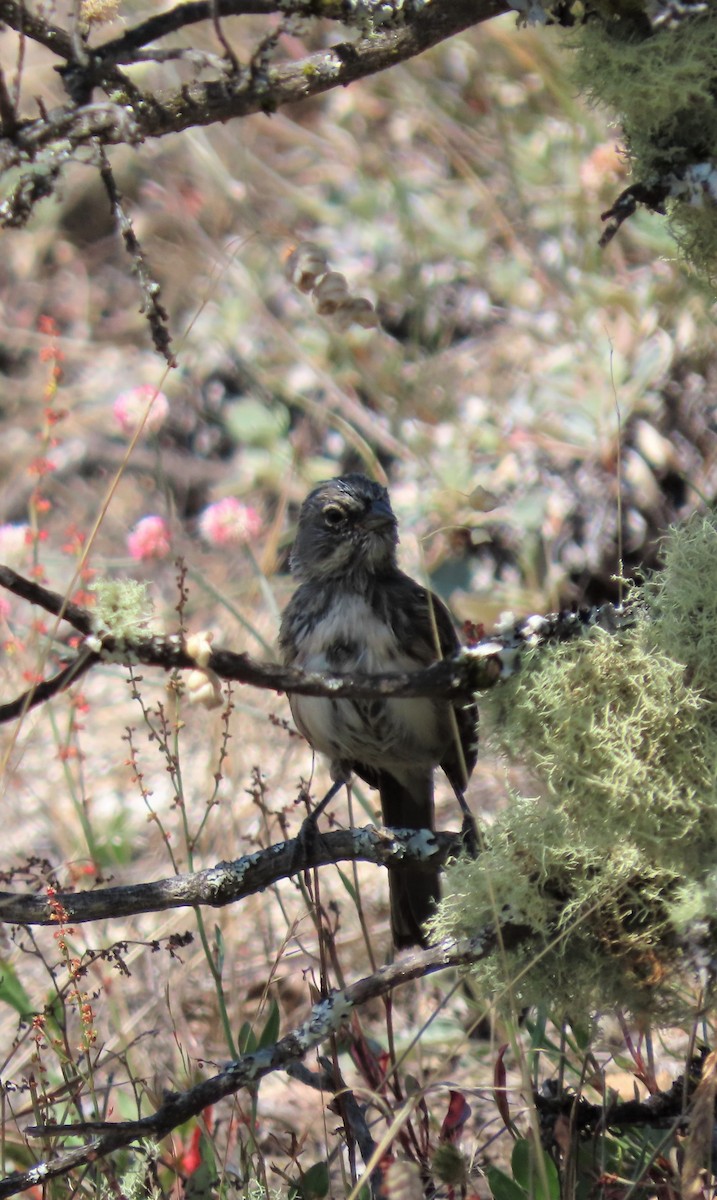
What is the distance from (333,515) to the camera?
13.6ft

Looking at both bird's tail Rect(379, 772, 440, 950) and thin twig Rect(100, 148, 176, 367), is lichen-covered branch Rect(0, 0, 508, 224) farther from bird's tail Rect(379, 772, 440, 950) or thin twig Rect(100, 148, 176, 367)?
bird's tail Rect(379, 772, 440, 950)

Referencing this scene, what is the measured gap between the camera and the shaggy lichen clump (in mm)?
2227

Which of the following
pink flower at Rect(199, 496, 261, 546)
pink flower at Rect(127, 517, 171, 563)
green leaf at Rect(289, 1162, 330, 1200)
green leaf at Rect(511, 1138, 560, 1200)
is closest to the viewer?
green leaf at Rect(511, 1138, 560, 1200)

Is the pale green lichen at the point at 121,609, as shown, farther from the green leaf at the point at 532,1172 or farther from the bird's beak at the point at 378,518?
the bird's beak at the point at 378,518

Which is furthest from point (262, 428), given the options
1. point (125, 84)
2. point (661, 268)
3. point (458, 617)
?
point (125, 84)

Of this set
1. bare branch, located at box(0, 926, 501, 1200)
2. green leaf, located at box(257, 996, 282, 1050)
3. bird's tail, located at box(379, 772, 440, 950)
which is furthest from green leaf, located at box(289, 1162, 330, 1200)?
bird's tail, located at box(379, 772, 440, 950)

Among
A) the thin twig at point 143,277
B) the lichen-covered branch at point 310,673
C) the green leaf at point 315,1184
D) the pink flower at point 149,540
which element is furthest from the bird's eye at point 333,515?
the green leaf at point 315,1184

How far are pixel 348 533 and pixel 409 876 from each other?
1050mm

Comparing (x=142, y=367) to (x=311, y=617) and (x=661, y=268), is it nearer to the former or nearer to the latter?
(x=661, y=268)

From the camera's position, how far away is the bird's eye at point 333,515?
414 centimetres

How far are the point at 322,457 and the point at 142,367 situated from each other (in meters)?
1.49

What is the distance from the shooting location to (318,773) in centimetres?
543

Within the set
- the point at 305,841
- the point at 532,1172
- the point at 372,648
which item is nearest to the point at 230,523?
the point at 372,648

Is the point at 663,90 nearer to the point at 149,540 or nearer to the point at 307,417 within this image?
the point at 149,540
